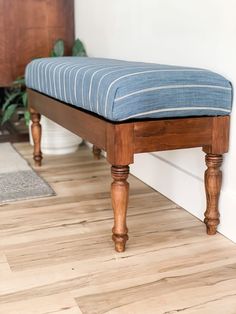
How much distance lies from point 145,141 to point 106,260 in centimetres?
33

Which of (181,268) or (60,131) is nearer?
(181,268)

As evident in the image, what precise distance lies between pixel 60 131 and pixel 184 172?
2.98 ft

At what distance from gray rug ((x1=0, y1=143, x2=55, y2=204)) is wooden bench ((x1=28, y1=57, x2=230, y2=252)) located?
1.39 ft

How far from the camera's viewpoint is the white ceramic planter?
2.32 metres

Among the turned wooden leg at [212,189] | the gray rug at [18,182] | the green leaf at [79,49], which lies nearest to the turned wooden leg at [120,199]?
the turned wooden leg at [212,189]

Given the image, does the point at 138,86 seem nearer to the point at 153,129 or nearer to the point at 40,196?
the point at 153,129

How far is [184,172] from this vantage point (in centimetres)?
160

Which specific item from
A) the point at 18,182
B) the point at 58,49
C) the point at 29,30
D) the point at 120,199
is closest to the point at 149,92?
the point at 120,199

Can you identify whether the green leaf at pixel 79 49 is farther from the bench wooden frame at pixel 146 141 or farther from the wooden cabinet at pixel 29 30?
the bench wooden frame at pixel 146 141

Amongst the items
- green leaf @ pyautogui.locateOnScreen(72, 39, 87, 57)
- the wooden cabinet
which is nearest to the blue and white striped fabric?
green leaf @ pyautogui.locateOnScreen(72, 39, 87, 57)

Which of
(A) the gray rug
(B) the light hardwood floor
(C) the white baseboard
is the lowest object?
(A) the gray rug

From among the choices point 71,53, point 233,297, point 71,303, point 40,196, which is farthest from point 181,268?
point 71,53

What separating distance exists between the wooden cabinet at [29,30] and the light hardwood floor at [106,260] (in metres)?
1.00

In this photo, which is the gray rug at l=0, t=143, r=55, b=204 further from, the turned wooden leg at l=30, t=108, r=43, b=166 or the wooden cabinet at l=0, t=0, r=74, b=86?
the wooden cabinet at l=0, t=0, r=74, b=86
